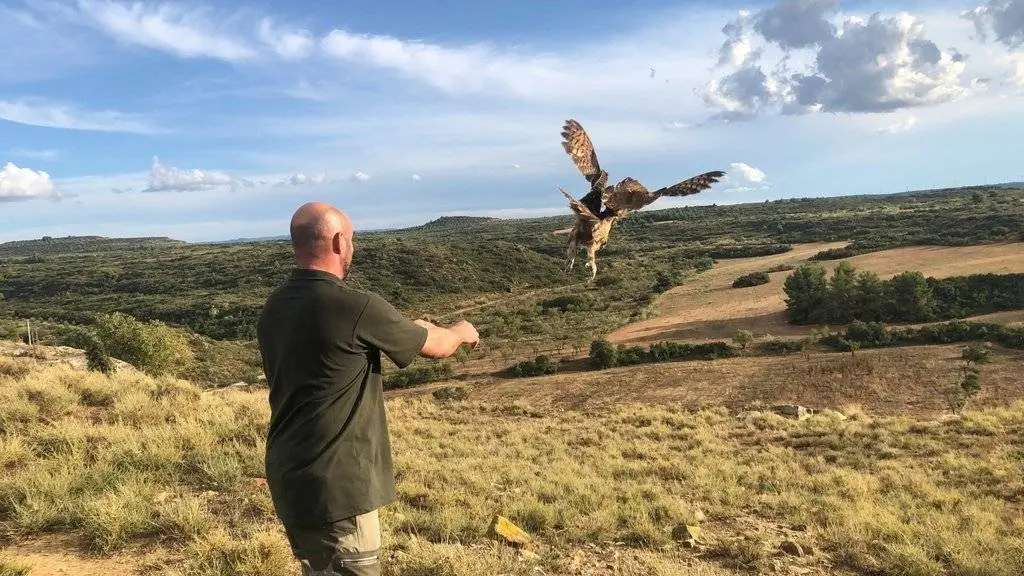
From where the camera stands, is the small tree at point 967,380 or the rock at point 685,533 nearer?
the rock at point 685,533

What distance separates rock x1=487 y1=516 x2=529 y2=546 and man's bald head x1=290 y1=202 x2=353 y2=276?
418 cm

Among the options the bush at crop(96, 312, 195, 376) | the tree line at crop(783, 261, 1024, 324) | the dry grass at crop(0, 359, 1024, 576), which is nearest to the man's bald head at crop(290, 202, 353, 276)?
the dry grass at crop(0, 359, 1024, 576)

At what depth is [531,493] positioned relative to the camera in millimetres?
8094

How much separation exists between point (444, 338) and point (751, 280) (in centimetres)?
4413

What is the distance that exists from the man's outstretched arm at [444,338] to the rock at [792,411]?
1657 centimetres

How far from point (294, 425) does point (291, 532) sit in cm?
51

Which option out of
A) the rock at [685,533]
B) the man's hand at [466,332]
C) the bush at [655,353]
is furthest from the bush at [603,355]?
the man's hand at [466,332]

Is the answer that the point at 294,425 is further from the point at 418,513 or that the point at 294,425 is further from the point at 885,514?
the point at 885,514

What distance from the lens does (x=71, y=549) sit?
4863 millimetres

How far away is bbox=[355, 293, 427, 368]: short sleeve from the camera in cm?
251

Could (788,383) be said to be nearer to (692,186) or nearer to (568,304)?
(692,186)

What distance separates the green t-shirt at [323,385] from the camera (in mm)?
2473

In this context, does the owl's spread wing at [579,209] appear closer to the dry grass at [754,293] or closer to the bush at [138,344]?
the bush at [138,344]

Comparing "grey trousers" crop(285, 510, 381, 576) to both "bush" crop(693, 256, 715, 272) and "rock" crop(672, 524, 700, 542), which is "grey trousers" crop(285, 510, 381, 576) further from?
"bush" crop(693, 256, 715, 272)
